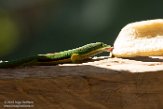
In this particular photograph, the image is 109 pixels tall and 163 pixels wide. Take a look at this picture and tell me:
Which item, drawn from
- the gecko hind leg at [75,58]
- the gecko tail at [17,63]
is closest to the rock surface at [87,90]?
the gecko tail at [17,63]

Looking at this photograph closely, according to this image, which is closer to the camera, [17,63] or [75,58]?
[17,63]

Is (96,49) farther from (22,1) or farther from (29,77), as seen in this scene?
(22,1)

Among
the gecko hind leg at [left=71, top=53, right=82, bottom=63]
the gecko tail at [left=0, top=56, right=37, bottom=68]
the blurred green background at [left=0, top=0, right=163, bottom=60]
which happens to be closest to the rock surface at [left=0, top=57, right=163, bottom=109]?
the gecko tail at [left=0, top=56, right=37, bottom=68]

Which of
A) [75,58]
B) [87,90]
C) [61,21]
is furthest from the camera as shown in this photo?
[61,21]

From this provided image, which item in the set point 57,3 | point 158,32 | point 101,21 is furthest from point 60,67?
point 57,3

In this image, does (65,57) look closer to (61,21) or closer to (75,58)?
(75,58)

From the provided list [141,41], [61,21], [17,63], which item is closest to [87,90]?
[17,63]

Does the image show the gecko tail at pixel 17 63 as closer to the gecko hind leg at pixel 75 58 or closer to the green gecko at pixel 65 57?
the green gecko at pixel 65 57

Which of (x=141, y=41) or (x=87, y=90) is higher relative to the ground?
(x=141, y=41)
